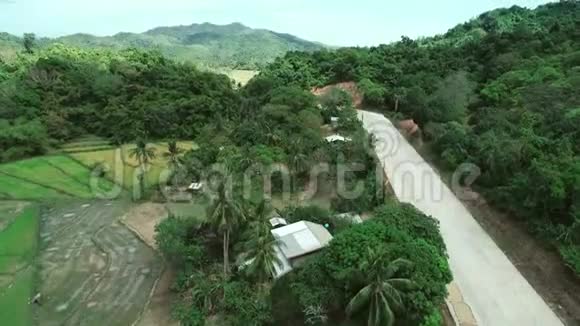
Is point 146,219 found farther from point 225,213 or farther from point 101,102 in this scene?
point 101,102

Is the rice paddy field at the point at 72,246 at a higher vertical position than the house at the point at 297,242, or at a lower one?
lower

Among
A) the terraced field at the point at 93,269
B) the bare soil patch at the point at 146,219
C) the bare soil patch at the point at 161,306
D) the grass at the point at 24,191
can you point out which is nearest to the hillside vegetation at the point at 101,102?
the grass at the point at 24,191

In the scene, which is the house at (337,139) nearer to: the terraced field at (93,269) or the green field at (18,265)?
the terraced field at (93,269)

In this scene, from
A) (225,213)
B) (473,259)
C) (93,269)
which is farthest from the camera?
(93,269)

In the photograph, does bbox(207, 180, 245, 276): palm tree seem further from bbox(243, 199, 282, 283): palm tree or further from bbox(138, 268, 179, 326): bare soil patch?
bbox(138, 268, 179, 326): bare soil patch

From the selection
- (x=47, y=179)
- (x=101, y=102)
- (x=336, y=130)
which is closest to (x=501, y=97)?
(x=336, y=130)

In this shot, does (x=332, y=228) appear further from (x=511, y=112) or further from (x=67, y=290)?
(x=511, y=112)
